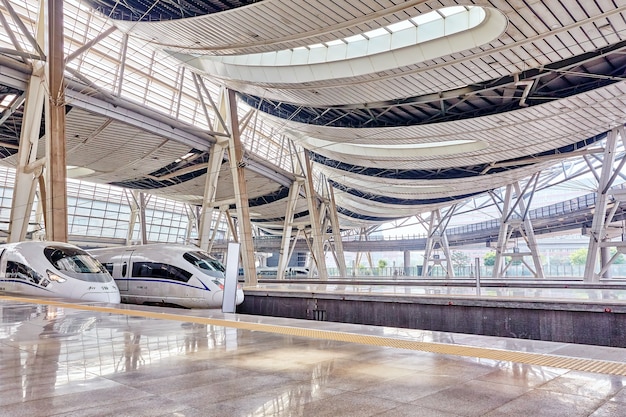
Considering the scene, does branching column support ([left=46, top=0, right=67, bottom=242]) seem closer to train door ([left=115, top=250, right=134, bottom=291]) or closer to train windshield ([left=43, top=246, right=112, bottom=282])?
train door ([left=115, top=250, right=134, bottom=291])

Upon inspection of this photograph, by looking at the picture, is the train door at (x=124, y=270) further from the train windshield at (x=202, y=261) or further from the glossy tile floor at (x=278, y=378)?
the glossy tile floor at (x=278, y=378)

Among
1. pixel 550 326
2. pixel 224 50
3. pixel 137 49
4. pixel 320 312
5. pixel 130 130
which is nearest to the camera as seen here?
pixel 550 326

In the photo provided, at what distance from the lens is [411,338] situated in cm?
630

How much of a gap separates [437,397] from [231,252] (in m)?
8.46

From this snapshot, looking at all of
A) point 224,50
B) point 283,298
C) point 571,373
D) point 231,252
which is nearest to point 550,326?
point 571,373

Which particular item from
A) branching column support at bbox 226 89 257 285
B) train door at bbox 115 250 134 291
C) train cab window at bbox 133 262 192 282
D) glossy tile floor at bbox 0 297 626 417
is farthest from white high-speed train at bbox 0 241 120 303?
→ branching column support at bbox 226 89 257 285

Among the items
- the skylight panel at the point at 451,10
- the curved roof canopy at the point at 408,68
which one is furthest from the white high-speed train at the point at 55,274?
the skylight panel at the point at 451,10

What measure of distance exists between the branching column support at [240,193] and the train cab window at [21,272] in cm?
1159

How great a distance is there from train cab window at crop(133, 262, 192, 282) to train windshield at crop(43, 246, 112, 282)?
7.00ft

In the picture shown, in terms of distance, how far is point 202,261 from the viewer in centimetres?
1630

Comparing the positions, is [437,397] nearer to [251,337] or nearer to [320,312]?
[251,337]

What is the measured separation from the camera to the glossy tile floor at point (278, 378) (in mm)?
3250

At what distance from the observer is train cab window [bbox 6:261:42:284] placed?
13594 millimetres

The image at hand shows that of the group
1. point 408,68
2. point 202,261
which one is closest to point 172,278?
point 202,261
